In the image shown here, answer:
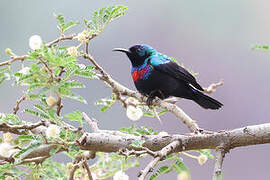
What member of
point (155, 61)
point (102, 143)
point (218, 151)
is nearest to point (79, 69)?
point (102, 143)

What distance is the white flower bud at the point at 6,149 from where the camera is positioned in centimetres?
115

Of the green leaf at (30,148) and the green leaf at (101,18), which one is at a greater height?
the green leaf at (101,18)

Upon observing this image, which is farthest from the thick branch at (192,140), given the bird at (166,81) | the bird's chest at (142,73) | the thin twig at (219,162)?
the bird's chest at (142,73)

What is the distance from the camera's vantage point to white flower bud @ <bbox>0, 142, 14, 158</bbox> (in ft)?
3.77

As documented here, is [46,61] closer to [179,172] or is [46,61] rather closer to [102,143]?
[102,143]

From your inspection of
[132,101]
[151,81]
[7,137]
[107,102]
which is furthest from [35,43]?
[151,81]

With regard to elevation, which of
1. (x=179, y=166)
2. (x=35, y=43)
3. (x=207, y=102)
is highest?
(x=207, y=102)

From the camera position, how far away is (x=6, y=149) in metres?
1.15

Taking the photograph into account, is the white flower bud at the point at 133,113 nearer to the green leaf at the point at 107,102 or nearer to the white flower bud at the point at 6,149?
the green leaf at the point at 107,102

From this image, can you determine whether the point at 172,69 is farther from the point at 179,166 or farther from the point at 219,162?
the point at 219,162

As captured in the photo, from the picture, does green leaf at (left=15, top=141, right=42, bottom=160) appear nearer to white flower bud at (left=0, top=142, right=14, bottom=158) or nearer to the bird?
white flower bud at (left=0, top=142, right=14, bottom=158)

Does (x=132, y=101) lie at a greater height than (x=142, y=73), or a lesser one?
lesser

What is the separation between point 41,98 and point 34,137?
10cm

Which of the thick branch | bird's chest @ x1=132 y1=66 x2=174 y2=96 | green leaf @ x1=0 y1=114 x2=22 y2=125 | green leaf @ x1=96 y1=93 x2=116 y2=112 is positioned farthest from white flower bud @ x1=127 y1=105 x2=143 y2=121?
bird's chest @ x1=132 y1=66 x2=174 y2=96
